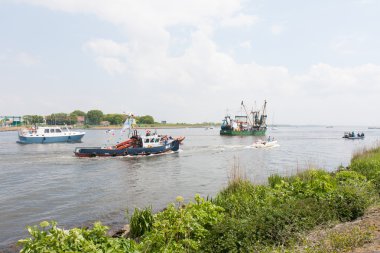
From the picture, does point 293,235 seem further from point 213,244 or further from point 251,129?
point 251,129

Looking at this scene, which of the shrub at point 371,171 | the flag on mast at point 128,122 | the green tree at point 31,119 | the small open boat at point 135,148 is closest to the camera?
the shrub at point 371,171

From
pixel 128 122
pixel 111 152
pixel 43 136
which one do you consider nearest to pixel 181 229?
pixel 128 122

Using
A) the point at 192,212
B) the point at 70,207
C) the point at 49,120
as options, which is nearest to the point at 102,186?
the point at 70,207

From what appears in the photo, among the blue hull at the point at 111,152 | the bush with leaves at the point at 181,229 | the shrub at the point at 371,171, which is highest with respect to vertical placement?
the shrub at the point at 371,171

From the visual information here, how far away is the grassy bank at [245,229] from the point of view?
570 cm

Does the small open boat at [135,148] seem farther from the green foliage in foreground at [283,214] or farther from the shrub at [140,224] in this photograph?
the green foliage in foreground at [283,214]

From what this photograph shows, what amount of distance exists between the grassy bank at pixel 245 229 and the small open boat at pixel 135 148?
3102 centimetres

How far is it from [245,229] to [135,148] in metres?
35.1

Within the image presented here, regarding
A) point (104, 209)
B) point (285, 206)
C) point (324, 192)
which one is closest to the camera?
point (285, 206)

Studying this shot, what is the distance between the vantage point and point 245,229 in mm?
6945

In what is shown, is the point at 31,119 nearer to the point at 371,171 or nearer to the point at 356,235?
the point at 371,171

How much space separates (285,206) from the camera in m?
8.13

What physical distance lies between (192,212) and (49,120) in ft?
619

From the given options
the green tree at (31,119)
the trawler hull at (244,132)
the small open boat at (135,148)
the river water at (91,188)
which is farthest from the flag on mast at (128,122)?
the green tree at (31,119)
